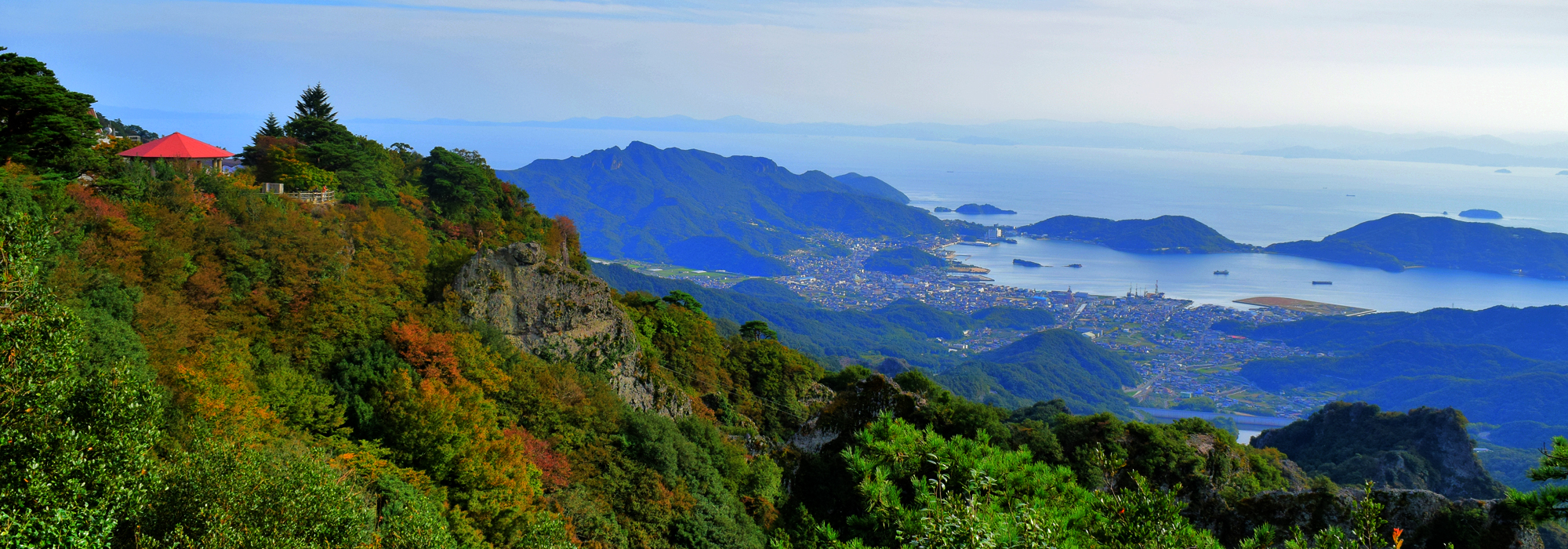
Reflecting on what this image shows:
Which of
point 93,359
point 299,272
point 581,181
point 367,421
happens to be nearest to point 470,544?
point 367,421

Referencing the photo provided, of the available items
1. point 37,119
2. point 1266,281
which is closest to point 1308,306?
point 1266,281

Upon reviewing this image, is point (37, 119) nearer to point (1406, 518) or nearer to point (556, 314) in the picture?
point (556, 314)

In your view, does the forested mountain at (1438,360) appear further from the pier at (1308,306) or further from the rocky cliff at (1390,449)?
the rocky cliff at (1390,449)

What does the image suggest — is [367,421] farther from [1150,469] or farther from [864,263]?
[864,263]

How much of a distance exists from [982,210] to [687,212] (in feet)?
243

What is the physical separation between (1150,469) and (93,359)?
54.6ft

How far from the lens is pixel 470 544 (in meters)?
11.2

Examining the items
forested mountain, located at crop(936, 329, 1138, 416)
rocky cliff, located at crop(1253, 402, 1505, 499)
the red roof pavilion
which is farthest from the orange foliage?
forested mountain, located at crop(936, 329, 1138, 416)

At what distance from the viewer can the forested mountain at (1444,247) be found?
124 metres

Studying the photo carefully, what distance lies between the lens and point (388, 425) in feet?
45.3

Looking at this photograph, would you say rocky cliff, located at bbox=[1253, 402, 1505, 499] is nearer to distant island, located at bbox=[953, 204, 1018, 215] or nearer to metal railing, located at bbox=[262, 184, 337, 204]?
metal railing, located at bbox=[262, 184, 337, 204]

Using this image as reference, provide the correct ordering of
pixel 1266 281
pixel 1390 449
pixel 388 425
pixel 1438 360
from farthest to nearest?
pixel 1266 281
pixel 1438 360
pixel 1390 449
pixel 388 425

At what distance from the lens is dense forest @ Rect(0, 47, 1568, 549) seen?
6207 mm

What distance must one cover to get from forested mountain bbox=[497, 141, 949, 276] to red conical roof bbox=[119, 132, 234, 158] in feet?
355
